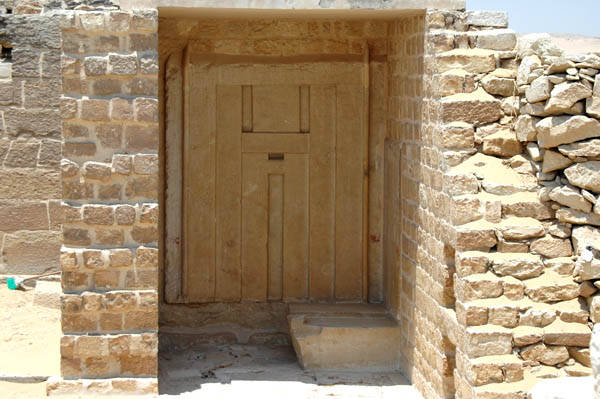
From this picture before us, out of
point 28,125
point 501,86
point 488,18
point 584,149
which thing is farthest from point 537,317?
point 28,125

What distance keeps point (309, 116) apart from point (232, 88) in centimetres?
70

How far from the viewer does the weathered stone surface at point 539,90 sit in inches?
209

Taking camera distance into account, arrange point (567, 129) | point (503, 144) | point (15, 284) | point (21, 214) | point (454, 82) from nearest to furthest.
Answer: point (567, 129) → point (503, 144) → point (454, 82) → point (15, 284) → point (21, 214)

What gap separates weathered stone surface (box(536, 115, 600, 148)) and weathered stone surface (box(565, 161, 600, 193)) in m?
0.16

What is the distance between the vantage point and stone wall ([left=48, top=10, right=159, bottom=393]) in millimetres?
6129

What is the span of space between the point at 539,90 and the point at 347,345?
269 cm

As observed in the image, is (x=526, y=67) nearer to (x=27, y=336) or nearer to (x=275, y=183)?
(x=275, y=183)

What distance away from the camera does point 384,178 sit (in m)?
7.78

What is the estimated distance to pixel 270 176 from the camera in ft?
25.7

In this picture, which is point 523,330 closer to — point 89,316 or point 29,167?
point 89,316

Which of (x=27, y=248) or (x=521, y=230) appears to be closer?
(x=521, y=230)

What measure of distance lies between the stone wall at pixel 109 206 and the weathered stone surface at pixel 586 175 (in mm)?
2729

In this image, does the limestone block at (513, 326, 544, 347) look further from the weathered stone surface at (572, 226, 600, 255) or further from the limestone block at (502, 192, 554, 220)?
the limestone block at (502, 192, 554, 220)

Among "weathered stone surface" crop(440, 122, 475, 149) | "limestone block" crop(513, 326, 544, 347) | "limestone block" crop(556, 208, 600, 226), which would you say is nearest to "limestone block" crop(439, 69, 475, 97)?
"weathered stone surface" crop(440, 122, 475, 149)
